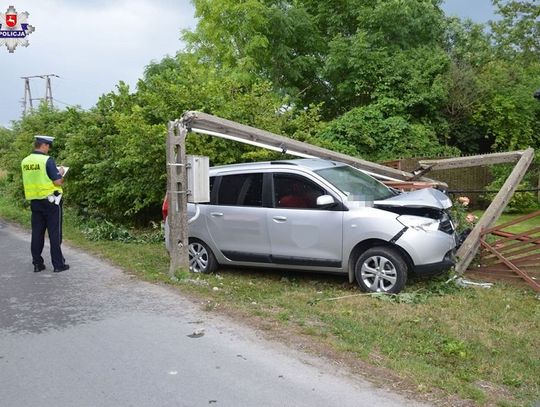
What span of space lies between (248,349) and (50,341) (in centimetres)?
186

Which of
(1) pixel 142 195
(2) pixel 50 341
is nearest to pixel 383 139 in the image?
(1) pixel 142 195

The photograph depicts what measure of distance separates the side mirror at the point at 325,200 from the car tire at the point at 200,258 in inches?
78.3

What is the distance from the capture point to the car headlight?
712 centimetres

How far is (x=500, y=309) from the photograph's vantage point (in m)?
6.70

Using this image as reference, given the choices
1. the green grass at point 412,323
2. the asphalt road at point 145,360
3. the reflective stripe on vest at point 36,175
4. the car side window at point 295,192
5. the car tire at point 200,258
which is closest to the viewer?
the asphalt road at point 145,360

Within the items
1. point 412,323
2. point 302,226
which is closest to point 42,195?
point 302,226

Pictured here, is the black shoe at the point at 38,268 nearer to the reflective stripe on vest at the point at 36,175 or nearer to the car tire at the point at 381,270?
the reflective stripe on vest at the point at 36,175

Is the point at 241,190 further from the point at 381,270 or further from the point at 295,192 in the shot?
the point at 381,270

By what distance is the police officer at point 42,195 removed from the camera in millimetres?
8070

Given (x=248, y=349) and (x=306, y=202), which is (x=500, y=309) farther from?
(x=248, y=349)

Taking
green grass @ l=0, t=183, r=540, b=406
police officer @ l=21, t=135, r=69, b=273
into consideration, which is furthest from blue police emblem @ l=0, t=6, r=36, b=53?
green grass @ l=0, t=183, r=540, b=406

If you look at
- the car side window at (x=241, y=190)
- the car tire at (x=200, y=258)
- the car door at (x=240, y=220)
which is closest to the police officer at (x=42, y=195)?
the car tire at (x=200, y=258)

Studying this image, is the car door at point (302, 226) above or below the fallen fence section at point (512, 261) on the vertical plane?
above

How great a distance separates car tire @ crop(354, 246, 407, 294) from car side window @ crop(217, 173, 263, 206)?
1.74 meters
